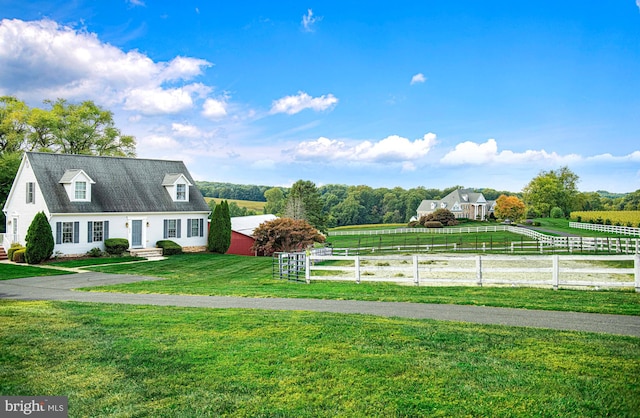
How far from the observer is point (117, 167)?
3409 centimetres

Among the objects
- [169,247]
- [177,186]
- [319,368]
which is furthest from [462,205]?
[319,368]

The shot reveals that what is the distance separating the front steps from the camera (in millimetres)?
31052

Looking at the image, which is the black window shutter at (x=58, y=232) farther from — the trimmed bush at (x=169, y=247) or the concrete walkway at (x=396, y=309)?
the concrete walkway at (x=396, y=309)

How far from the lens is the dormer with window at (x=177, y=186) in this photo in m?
34.8

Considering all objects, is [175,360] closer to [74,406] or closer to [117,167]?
[74,406]

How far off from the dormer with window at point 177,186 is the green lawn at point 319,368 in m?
25.8

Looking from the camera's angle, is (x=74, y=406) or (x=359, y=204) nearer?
(x=74, y=406)

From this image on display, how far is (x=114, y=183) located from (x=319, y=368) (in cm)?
3001

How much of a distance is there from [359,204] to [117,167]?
81543 millimetres

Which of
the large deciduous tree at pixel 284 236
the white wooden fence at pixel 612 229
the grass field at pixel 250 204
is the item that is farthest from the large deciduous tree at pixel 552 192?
the large deciduous tree at pixel 284 236

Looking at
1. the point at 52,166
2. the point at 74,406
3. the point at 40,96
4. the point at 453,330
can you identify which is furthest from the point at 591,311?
the point at 40,96

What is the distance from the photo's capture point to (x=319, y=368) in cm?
664

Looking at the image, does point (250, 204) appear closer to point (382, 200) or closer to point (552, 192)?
point (382, 200)

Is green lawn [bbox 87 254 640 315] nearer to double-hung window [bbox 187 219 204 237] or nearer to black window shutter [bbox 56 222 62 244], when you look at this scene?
black window shutter [bbox 56 222 62 244]
